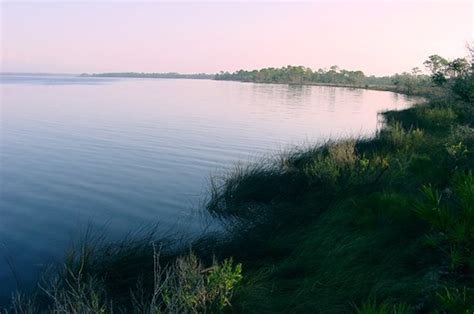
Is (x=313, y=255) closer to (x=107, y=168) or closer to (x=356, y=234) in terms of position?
(x=356, y=234)

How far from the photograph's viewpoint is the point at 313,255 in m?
7.54

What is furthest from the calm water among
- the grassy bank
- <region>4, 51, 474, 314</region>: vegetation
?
the grassy bank

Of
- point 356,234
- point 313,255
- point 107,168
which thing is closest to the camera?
point 313,255

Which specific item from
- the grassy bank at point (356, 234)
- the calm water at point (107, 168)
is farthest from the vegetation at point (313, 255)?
the calm water at point (107, 168)

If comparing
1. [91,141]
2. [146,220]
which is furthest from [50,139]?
[146,220]

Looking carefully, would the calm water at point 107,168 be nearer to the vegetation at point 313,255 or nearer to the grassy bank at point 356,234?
the vegetation at point 313,255

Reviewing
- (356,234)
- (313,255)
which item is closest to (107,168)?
(313,255)

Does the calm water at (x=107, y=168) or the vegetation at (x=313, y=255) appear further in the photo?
the calm water at (x=107, y=168)

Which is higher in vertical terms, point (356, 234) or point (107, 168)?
point (356, 234)

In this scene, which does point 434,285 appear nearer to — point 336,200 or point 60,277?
point 336,200

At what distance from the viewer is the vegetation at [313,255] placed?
18.1ft

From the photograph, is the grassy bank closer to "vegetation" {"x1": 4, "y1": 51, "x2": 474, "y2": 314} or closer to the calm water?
"vegetation" {"x1": 4, "y1": 51, "x2": 474, "y2": 314}

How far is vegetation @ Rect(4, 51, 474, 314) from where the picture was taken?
217 inches

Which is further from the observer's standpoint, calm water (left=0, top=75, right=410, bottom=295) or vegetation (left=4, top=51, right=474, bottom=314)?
calm water (left=0, top=75, right=410, bottom=295)
